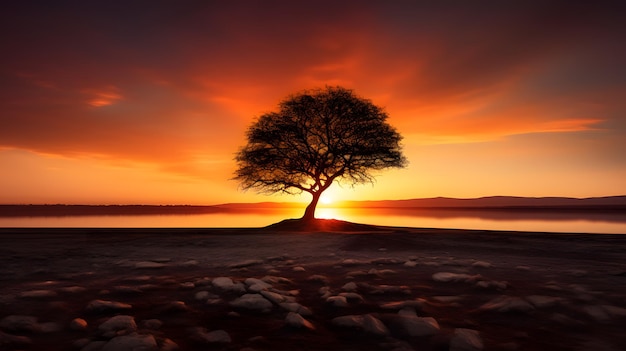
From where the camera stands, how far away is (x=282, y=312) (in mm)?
4562

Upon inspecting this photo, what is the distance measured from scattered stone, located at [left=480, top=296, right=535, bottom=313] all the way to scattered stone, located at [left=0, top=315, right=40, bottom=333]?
4852 mm

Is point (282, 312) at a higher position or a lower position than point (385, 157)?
lower

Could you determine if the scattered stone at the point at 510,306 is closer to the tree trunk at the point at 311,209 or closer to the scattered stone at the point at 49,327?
the scattered stone at the point at 49,327

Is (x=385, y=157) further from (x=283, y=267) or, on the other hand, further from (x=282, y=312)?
(x=282, y=312)

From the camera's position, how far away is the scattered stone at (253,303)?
4656 millimetres

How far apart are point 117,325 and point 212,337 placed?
104cm

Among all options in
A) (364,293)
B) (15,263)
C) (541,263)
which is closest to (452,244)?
(541,263)

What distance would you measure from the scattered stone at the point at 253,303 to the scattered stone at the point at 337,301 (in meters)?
0.74

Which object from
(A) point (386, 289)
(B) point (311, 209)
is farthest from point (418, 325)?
(B) point (311, 209)

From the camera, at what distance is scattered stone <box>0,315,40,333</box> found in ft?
12.9

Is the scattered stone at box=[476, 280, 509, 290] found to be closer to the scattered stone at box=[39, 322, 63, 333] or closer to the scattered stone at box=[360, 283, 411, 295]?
the scattered stone at box=[360, 283, 411, 295]

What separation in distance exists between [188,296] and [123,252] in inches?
213

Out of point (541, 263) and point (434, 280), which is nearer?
point (434, 280)

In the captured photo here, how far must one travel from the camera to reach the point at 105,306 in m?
4.55
